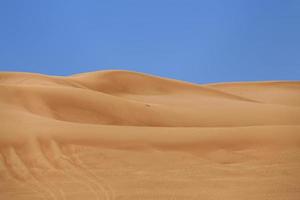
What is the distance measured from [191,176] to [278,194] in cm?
108

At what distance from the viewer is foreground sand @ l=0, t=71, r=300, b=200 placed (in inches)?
178

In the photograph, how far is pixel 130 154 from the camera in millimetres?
5812

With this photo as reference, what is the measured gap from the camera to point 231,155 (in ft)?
19.3

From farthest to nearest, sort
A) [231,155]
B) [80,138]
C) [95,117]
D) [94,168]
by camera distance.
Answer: [95,117], [80,138], [231,155], [94,168]

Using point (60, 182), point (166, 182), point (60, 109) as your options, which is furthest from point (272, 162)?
point (60, 109)

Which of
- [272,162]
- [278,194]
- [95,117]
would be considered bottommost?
[278,194]

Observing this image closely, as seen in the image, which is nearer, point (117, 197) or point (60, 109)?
point (117, 197)

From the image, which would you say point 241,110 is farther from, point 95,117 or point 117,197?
point 117,197

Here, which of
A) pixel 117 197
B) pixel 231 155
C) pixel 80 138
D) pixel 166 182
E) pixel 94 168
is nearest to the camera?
pixel 117 197

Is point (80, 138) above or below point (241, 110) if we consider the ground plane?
below

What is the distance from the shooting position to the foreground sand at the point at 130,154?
14.9 feet

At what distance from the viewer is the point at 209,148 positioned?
20.2 feet

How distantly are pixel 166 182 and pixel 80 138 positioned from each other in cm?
203

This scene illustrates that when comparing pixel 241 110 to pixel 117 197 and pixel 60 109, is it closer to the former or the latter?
pixel 60 109
